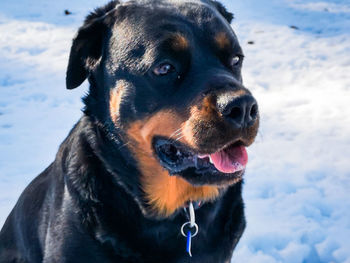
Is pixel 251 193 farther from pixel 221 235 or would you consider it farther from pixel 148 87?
pixel 148 87

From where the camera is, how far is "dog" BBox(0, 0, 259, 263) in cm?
217

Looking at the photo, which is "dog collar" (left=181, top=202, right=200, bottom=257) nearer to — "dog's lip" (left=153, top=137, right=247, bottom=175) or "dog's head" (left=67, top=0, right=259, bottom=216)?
"dog's head" (left=67, top=0, right=259, bottom=216)

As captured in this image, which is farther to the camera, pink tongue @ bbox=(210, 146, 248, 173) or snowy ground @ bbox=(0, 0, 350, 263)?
snowy ground @ bbox=(0, 0, 350, 263)

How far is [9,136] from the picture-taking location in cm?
496

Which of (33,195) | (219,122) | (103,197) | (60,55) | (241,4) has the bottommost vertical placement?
(241,4)

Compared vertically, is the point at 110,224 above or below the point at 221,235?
above

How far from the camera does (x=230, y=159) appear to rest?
226 cm

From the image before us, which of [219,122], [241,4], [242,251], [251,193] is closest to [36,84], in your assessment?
[251,193]

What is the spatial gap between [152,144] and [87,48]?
71cm

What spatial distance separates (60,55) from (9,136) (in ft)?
7.84

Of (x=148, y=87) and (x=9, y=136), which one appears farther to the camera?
(x=9, y=136)

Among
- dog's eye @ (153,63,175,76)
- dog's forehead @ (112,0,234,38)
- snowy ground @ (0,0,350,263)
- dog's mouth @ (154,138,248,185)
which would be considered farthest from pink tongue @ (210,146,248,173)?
snowy ground @ (0,0,350,263)

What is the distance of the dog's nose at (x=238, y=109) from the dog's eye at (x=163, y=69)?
0.35 meters

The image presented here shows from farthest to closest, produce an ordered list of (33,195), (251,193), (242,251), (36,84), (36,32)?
(36,32), (36,84), (251,193), (242,251), (33,195)
